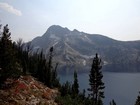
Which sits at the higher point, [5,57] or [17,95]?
[5,57]

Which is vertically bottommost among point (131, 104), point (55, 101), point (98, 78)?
point (131, 104)

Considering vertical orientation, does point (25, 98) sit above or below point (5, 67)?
below

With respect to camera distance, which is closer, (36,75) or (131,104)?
(36,75)

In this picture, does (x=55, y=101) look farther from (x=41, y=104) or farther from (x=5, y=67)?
(x=5, y=67)

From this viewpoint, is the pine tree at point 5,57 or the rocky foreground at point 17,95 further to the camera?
the pine tree at point 5,57

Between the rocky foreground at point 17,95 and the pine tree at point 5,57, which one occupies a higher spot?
the pine tree at point 5,57

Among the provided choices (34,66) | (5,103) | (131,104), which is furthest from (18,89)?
(131,104)

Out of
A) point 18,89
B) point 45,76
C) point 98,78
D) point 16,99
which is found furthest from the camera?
point 45,76

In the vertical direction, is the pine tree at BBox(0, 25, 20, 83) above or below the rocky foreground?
above

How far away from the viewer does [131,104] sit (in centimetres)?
14438

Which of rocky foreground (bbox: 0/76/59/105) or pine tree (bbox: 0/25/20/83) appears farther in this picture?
pine tree (bbox: 0/25/20/83)

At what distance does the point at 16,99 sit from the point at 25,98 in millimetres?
2890

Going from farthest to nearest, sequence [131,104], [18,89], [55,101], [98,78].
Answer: [131,104]
[98,78]
[55,101]
[18,89]

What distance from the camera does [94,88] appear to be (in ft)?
204
